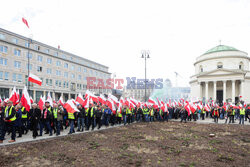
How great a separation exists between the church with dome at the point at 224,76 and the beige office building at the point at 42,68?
37.1 m

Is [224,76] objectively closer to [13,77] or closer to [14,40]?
[13,77]

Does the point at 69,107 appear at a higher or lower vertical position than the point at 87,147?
higher

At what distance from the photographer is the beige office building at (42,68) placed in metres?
39.7

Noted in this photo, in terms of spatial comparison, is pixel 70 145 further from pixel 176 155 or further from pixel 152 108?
pixel 152 108

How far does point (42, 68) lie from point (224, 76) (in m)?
51.6

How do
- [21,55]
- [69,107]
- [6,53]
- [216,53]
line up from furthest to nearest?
[216,53] < [21,55] < [6,53] < [69,107]

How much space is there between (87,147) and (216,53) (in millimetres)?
62089

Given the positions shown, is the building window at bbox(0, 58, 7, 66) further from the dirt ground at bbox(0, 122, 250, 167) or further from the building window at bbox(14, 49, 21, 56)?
the dirt ground at bbox(0, 122, 250, 167)

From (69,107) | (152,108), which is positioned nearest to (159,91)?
(152,108)

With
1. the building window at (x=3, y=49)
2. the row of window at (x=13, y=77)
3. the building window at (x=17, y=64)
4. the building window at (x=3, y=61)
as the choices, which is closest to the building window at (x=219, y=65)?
the row of window at (x=13, y=77)

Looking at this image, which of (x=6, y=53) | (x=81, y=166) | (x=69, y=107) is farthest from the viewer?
(x=6, y=53)

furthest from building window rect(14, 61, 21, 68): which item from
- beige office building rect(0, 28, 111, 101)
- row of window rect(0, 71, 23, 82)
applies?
row of window rect(0, 71, 23, 82)

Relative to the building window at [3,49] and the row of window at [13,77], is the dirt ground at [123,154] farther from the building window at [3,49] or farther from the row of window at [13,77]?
the building window at [3,49]

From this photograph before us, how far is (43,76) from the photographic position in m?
48.8
